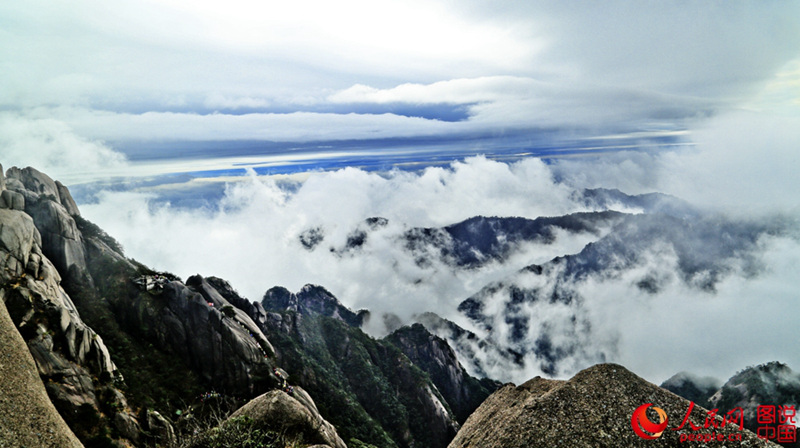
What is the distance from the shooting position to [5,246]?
131 ft

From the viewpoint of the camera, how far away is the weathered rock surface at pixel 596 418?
2144 centimetres

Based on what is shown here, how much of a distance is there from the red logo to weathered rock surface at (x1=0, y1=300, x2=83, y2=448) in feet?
115

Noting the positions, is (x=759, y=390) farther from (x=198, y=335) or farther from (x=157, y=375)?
(x=157, y=375)

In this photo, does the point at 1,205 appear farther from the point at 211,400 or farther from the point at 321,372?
the point at 321,372

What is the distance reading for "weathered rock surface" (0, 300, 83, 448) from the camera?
2214 cm

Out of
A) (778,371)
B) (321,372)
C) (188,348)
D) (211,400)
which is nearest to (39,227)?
(188,348)

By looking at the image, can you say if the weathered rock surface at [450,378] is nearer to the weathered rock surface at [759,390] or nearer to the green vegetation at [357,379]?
the green vegetation at [357,379]

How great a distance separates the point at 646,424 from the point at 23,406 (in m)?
38.3

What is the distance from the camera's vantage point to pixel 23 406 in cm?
2402

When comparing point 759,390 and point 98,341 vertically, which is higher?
point 98,341

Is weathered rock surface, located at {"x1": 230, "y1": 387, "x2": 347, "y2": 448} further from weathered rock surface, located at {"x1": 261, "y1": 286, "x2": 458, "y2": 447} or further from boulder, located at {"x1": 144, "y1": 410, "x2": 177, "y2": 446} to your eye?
weathered rock surface, located at {"x1": 261, "y1": 286, "x2": 458, "y2": 447}

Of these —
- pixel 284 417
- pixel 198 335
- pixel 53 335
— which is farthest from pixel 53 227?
pixel 284 417

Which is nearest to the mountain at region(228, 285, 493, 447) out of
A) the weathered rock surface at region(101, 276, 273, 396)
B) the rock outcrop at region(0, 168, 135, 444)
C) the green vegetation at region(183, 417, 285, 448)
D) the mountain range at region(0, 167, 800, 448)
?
the mountain range at region(0, 167, 800, 448)

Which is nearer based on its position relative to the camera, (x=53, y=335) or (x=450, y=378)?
(x=53, y=335)
